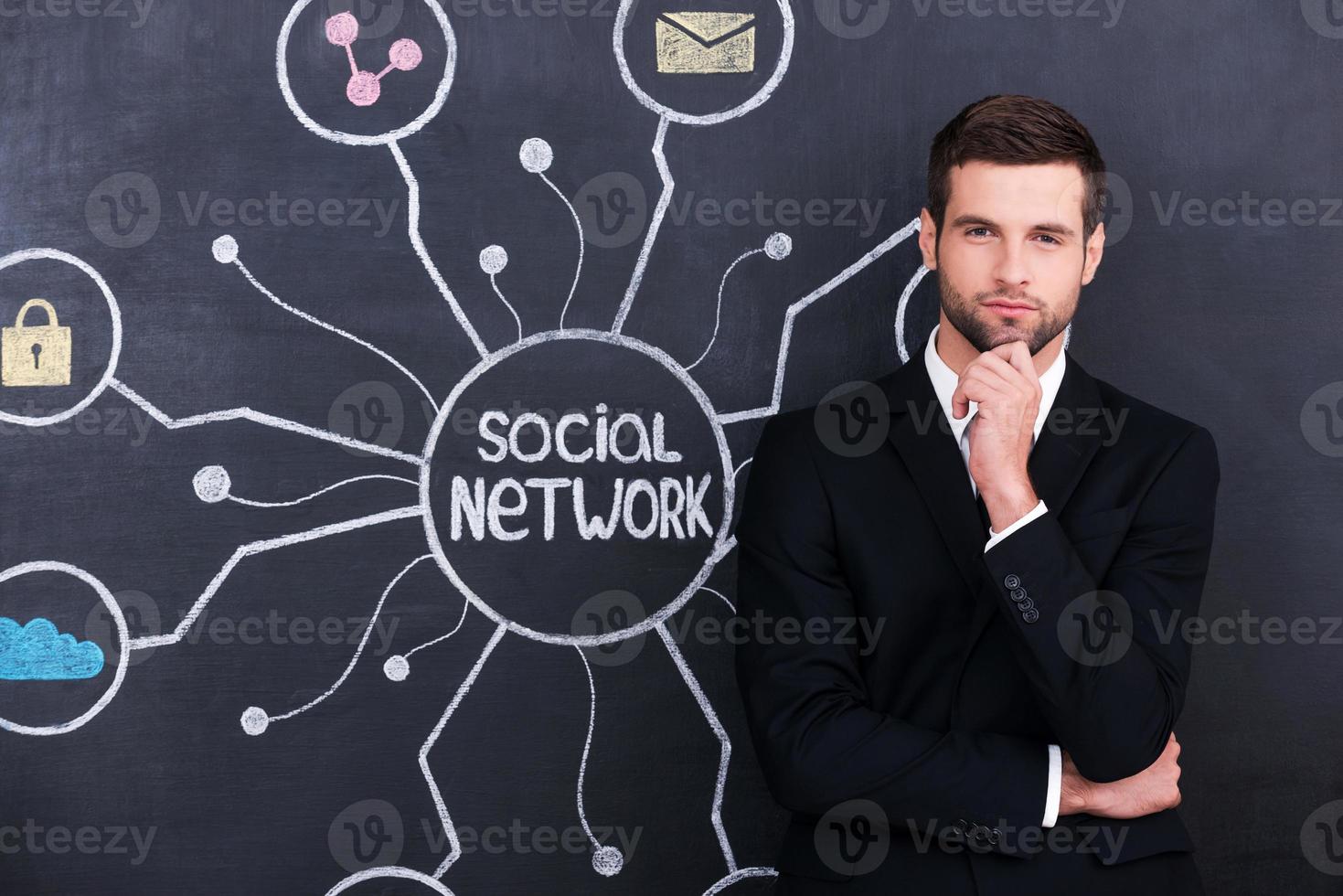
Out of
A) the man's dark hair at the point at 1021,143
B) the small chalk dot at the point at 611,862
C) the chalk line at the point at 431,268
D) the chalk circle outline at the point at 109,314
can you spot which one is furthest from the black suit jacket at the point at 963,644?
the chalk circle outline at the point at 109,314

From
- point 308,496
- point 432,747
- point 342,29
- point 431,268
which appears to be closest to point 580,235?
point 431,268

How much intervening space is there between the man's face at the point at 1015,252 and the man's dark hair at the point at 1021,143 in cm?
1

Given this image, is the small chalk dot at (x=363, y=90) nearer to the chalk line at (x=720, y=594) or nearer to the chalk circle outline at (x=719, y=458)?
the chalk circle outline at (x=719, y=458)

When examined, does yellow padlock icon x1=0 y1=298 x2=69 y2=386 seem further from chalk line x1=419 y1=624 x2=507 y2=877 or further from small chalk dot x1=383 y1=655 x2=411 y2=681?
chalk line x1=419 y1=624 x2=507 y2=877

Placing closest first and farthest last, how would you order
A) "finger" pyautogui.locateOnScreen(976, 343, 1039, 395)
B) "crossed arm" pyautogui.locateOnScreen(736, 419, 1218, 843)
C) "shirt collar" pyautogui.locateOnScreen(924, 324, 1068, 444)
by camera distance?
"crossed arm" pyautogui.locateOnScreen(736, 419, 1218, 843)
"finger" pyautogui.locateOnScreen(976, 343, 1039, 395)
"shirt collar" pyautogui.locateOnScreen(924, 324, 1068, 444)

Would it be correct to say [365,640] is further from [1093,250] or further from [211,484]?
[1093,250]

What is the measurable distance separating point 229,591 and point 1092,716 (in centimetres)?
139

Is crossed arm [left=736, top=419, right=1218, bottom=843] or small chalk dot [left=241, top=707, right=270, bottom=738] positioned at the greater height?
crossed arm [left=736, top=419, right=1218, bottom=843]

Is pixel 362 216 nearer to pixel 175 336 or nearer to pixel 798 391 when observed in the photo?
pixel 175 336

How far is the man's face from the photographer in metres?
1.54

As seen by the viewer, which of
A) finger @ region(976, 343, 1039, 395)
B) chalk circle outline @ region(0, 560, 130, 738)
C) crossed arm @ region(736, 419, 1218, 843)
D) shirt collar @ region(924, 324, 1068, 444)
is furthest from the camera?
chalk circle outline @ region(0, 560, 130, 738)

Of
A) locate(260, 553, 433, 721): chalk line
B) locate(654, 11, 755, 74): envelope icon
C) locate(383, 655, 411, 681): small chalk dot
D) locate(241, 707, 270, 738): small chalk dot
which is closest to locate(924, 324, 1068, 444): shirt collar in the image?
locate(654, 11, 755, 74): envelope icon

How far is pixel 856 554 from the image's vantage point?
1.55 meters

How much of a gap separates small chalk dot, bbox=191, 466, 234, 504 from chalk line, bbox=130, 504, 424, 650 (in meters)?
0.10
